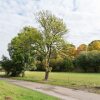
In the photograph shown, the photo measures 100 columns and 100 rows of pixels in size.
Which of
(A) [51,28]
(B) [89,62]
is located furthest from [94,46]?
(A) [51,28]

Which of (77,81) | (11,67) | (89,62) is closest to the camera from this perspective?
(77,81)

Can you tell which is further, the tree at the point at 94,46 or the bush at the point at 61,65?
the tree at the point at 94,46

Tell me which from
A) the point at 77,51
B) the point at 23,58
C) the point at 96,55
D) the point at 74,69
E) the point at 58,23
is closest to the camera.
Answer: the point at 58,23

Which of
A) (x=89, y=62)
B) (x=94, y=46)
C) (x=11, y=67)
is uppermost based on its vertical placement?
(x=94, y=46)

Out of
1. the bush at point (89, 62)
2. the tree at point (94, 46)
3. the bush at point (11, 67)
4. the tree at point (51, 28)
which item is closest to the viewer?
the tree at point (51, 28)

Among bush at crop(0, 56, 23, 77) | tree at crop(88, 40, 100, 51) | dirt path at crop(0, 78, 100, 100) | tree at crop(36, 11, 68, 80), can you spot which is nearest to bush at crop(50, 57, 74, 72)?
tree at crop(88, 40, 100, 51)

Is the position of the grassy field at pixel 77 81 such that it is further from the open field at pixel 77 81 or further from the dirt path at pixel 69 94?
the dirt path at pixel 69 94

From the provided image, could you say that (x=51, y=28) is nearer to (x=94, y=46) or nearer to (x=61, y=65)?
(x=61, y=65)

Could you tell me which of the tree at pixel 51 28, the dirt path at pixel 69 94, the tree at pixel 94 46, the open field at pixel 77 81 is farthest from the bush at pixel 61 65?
the dirt path at pixel 69 94

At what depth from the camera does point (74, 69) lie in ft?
386

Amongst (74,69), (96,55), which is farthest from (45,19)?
(74,69)

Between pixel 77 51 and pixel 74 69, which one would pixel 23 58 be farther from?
pixel 77 51

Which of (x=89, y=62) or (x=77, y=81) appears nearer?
(x=77, y=81)

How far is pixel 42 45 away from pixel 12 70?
1976 centimetres
